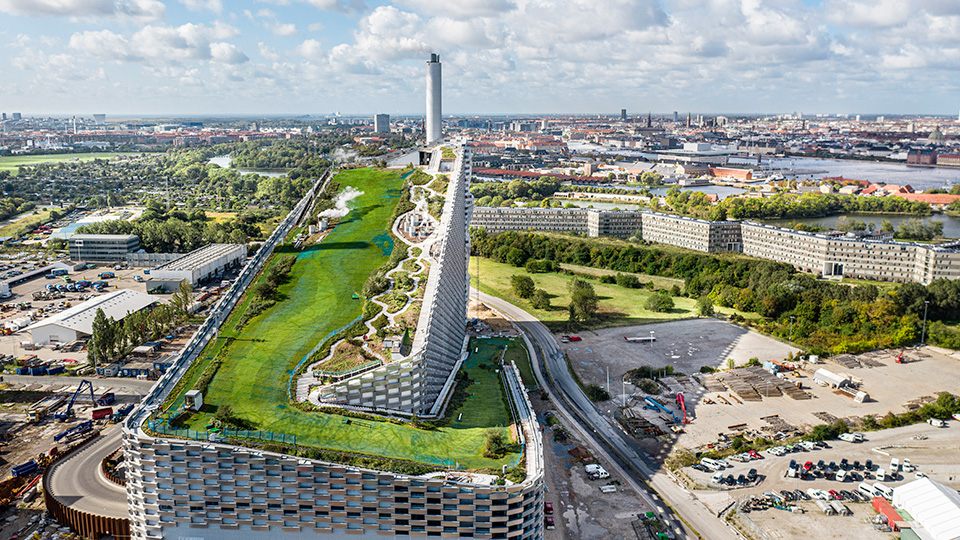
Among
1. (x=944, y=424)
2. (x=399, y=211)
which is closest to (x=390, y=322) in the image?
(x=399, y=211)

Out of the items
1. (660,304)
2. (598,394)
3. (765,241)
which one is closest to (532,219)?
(765,241)

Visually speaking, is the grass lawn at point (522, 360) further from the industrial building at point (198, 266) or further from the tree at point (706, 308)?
the industrial building at point (198, 266)

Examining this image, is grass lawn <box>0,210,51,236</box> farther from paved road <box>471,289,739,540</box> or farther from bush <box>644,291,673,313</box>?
bush <box>644,291,673,313</box>

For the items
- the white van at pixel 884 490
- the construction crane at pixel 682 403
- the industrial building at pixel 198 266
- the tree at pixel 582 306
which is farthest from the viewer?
the industrial building at pixel 198 266

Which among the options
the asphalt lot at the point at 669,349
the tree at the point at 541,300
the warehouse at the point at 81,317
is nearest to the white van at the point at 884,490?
the asphalt lot at the point at 669,349

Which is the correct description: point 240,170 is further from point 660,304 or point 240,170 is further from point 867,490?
point 867,490


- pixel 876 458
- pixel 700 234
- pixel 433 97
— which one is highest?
pixel 433 97

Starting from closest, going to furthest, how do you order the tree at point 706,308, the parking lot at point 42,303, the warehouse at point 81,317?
the parking lot at point 42,303 → the warehouse at point 81,317 → the tree at point 706,308
